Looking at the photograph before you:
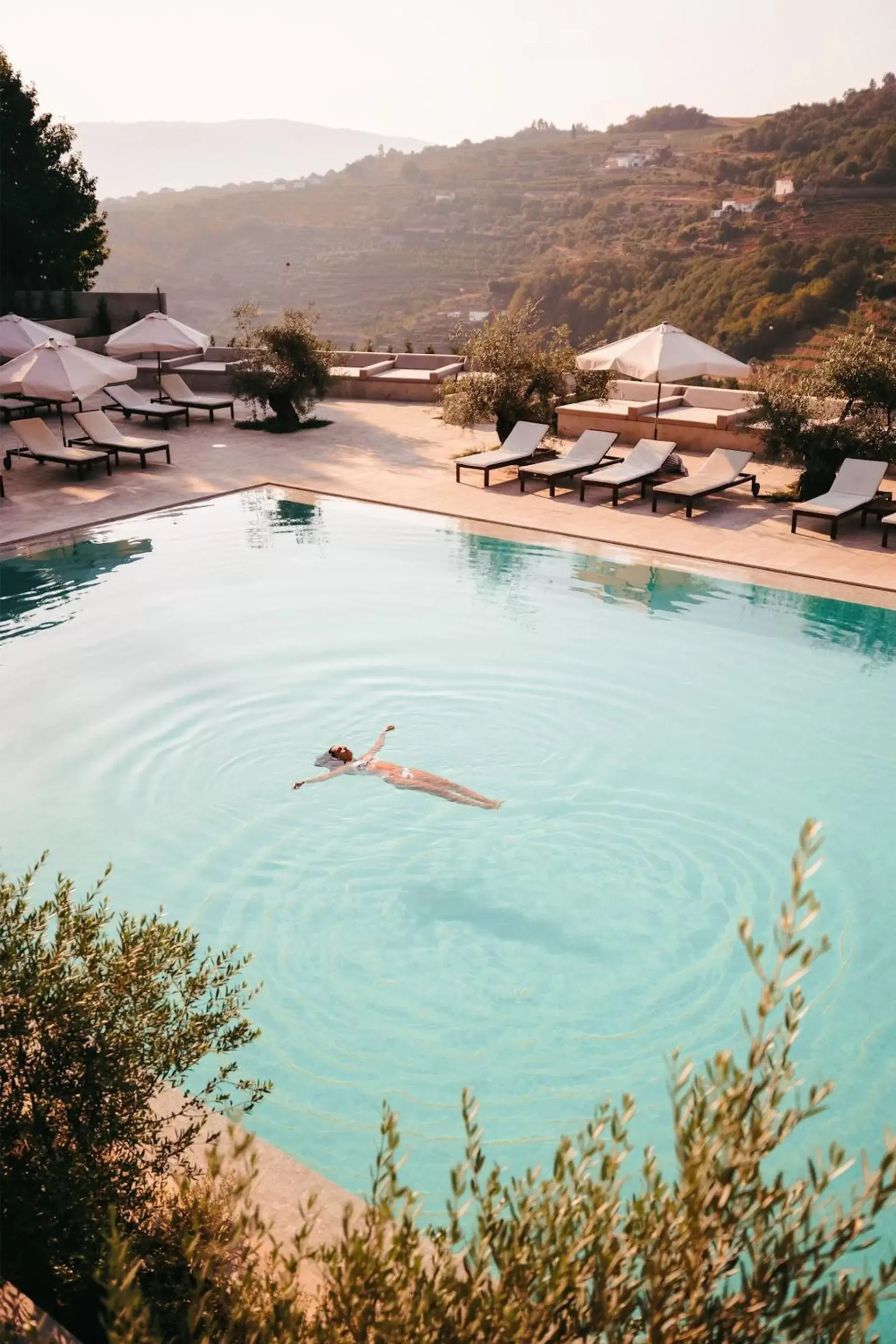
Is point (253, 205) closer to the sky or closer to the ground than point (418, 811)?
closer to the sky

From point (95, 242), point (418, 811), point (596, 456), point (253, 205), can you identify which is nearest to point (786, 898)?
point (418, 811)

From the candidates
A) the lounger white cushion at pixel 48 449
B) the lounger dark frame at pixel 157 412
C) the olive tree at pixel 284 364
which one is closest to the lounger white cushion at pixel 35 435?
the lounger white cushion at pixel 48 449

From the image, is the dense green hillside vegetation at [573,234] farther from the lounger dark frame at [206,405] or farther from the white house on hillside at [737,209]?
the lounger dark frame at [206,405]

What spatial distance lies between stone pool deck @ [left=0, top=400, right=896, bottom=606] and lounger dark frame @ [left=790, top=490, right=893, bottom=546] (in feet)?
0.43

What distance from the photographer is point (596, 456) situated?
51.1 ft

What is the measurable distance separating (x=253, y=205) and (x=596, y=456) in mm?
84373

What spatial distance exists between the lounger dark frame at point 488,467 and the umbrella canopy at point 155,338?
6.35 metres

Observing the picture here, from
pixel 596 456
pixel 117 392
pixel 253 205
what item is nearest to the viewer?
pixel 596 456

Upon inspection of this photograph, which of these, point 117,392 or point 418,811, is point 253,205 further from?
point 418,811

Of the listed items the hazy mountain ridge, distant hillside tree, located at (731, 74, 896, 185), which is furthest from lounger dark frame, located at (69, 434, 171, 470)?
the hazy mountain ridge

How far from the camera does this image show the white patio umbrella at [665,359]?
15070mm

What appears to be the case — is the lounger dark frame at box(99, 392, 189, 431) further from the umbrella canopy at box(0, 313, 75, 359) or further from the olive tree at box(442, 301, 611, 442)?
the olive tree at box(442, 301, 611, 442)

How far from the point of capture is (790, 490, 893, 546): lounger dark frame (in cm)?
1265

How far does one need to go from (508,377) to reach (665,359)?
8.70ft
